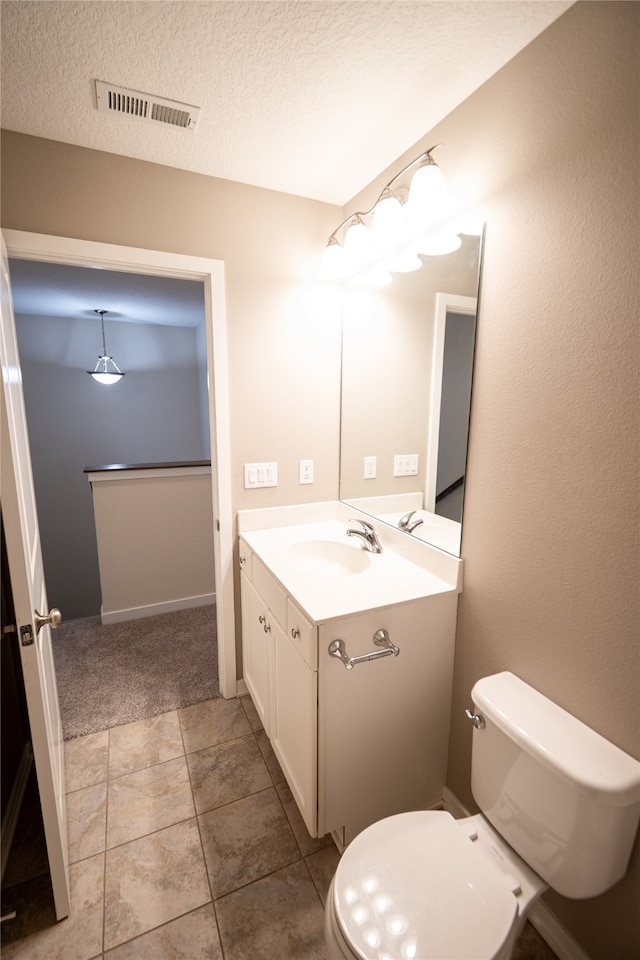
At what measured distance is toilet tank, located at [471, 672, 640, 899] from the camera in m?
0.85

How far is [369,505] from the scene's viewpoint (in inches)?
75.7

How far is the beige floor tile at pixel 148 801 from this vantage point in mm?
1455

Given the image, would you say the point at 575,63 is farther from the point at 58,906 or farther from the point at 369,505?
the point at 58,906

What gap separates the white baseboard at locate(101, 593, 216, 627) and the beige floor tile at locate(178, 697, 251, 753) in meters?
1.04

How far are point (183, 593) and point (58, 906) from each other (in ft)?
6.18

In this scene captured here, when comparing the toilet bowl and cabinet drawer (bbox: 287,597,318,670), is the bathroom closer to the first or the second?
the toilet bowl

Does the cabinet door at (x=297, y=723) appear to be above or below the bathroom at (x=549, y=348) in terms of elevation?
below

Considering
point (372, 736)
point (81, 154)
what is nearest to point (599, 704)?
point (372, 736)

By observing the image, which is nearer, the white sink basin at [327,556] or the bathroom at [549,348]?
the bathroom at [549,348]

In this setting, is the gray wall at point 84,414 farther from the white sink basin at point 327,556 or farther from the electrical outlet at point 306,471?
the white sink basin at point 327,556

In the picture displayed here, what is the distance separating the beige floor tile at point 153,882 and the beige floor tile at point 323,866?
322 millimetres

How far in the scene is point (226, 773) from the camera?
1667mm

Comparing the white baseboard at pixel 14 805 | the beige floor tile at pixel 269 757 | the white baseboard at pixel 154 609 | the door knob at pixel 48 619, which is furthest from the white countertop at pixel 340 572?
the white baseboard at pixel 154 609

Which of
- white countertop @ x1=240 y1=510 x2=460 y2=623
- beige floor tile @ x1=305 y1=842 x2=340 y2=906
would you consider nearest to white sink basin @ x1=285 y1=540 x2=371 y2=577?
white countertop @ x1=240 y1=510 x2=460 y2=623
